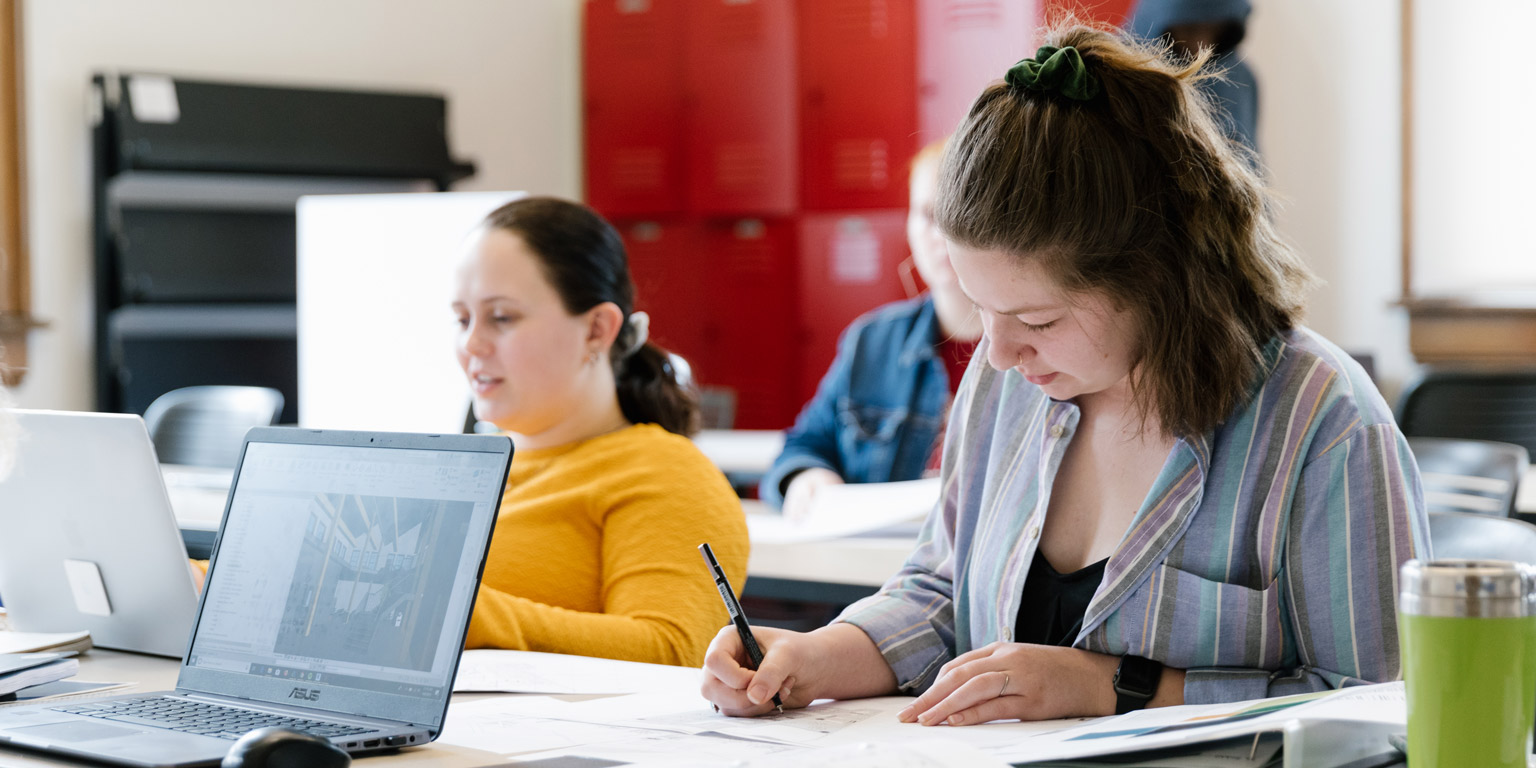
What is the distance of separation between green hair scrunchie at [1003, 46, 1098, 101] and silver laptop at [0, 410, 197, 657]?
85cm

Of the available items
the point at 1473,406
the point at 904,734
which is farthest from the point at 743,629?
the point at 1473,406

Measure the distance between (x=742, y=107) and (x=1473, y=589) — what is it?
3.88m

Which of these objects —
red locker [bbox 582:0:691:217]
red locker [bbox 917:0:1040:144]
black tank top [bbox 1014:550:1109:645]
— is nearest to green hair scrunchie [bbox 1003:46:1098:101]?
black tank top [bbox 1014:550:1109:645]

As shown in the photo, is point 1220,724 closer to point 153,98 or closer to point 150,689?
point 150,689

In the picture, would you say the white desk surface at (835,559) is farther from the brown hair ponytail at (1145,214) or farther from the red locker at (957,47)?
the red locker at (957,47)

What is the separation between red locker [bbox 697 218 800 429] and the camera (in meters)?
4.46

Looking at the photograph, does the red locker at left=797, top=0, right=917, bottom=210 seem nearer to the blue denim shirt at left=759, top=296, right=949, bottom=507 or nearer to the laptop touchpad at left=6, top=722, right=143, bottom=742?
the blue denim shirt at left=759, top=296, right=949, bottom=507

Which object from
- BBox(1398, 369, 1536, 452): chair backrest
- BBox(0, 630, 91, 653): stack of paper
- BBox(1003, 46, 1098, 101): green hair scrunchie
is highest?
BBox(1003, 46, 1098, 101): green hair scrunchie

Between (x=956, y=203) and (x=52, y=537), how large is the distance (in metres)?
0.96

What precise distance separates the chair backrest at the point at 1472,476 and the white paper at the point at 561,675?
1204mm

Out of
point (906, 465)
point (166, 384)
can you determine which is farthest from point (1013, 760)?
point (166, 384)

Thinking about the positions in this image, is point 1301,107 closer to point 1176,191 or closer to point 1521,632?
point 1176,191

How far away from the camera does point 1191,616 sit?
1.15 meters

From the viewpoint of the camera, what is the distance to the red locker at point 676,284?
4574 mm
